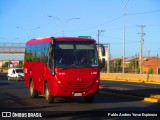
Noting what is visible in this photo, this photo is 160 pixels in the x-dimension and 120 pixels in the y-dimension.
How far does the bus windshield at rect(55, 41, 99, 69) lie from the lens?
19.0 meters

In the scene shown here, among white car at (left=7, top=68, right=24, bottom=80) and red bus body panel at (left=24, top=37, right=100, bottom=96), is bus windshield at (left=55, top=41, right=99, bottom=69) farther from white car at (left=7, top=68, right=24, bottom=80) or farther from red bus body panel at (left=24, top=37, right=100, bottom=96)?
white car at (left=7, top=68, right=24, bottom=80)

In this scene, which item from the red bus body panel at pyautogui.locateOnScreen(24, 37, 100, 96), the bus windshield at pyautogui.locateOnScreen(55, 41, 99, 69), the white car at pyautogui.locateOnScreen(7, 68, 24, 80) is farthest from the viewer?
the white car at pyautogui.locateOnScreen(7, 68, 24, 80)

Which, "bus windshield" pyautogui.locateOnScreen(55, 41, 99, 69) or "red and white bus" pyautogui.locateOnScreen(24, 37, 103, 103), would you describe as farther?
"bus windshield" pyautogui.locateOnScreen(55, 41, 99, 69)

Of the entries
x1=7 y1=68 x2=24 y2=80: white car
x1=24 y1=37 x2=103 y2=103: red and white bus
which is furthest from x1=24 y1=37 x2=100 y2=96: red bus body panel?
x1=7 y1=68 x2=24 y2=80: white car

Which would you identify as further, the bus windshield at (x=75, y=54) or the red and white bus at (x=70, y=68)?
the bus windshield at (x=75, y=54)

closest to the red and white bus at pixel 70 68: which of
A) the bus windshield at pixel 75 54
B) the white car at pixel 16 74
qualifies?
the bus windshield at pixel 75 54

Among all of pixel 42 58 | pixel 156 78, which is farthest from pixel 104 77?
pixel 42 58

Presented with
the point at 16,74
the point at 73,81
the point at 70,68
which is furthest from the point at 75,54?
the point at 16,74

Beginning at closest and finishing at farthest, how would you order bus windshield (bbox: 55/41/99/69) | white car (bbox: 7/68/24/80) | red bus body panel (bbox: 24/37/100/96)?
red bus body panel (bbox: 24/37/100/96)
bus windshield (bbox: 55/41/99/69)
white car (bbox: 7/68/24/80)

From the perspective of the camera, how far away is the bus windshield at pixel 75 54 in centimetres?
1903

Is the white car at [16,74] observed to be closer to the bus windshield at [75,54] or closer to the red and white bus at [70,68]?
the red and white bus at [70,68]

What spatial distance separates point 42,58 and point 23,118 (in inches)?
280

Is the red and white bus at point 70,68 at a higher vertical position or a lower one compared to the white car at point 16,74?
higher

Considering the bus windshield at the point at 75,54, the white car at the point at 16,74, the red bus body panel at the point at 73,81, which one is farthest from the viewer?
the white car at the point at 16,74
